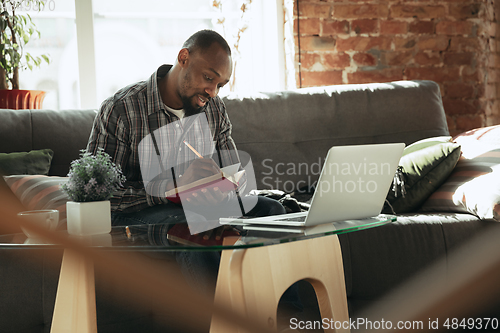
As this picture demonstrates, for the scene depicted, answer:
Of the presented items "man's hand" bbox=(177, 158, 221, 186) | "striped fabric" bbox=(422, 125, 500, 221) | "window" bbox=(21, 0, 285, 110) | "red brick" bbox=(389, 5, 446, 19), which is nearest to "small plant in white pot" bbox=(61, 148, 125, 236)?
"man's hand" bbox=(177, 158, 221, 186)

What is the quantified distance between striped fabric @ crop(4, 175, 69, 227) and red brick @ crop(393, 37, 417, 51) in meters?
2.09

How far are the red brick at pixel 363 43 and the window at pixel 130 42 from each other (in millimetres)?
367

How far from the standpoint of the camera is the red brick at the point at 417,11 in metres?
2.74

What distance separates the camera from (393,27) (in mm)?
2740

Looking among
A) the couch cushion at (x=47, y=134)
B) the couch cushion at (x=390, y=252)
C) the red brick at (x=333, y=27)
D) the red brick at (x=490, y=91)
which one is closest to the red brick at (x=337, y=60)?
the red brick at (x=333, y=27)

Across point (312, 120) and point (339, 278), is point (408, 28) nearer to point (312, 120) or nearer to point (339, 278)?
point (312, 120)

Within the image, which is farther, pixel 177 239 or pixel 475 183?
pixel 475 183

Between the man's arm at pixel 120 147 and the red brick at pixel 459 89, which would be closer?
the man's arm at pixel 120 147

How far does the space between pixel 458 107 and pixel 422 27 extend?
0.54 meters

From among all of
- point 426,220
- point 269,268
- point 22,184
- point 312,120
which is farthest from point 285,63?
point 269,268

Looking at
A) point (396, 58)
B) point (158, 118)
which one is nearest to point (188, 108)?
point (158, 118)

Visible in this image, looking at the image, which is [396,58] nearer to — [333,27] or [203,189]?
[333,27]

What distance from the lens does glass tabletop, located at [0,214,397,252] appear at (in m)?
0.81

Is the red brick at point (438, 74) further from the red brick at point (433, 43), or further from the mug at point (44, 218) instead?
the mug at point (44, 218)
